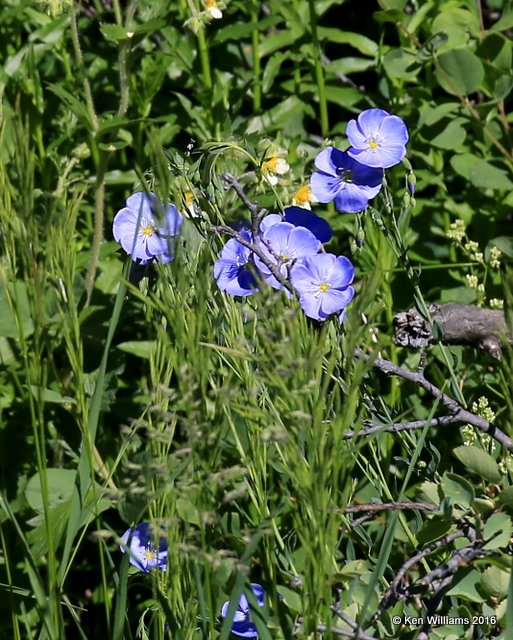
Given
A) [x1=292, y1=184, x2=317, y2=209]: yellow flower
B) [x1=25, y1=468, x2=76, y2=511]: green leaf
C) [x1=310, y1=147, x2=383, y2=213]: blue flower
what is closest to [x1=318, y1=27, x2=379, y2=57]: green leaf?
[x1=292, y1=184, x2=317, y2=209]: yellow flower

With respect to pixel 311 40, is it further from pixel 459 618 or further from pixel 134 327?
pixel 459 618

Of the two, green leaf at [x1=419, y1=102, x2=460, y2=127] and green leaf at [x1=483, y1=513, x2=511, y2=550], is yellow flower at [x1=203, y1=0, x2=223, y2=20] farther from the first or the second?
green leaf at [x1=483, y1=513, x2=511, y2=550]

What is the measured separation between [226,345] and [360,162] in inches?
15.0

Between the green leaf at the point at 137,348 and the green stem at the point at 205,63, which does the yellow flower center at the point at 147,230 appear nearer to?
the green leaf at the point at 137,348

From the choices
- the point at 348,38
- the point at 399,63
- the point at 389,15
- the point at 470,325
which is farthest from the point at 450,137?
the point at 470,325

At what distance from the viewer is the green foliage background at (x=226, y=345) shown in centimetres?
117

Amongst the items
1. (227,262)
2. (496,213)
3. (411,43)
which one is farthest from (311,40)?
(227,262)

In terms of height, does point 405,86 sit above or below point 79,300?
above

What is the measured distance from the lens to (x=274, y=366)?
1.19 metres

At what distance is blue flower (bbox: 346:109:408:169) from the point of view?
1630 millimetres

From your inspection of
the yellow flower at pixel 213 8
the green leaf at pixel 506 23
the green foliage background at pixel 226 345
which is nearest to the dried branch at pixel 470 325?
the green foliage background at pixel 226 345

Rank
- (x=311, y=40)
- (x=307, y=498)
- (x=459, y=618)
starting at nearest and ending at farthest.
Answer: (x=307, y=498)
(x=459, y=618)
(x=311, y=40)

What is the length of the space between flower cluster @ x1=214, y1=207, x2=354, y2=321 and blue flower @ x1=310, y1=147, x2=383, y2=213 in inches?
3.6

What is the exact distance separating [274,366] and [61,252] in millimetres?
306
